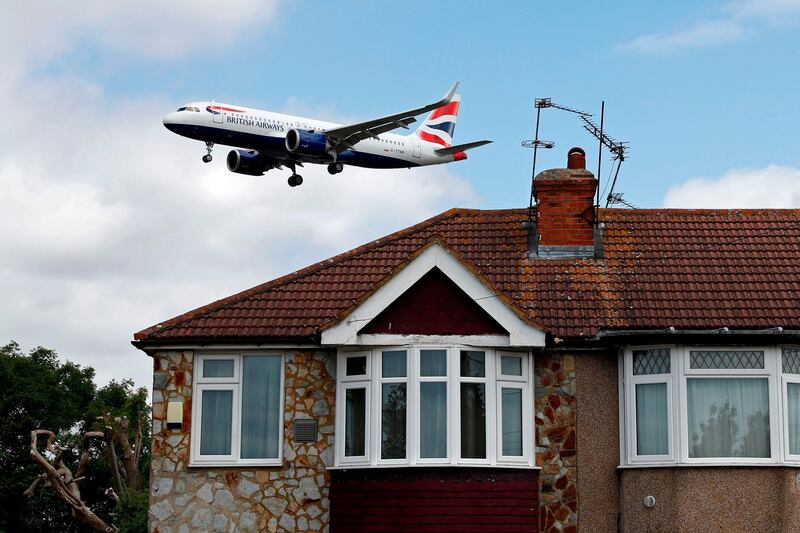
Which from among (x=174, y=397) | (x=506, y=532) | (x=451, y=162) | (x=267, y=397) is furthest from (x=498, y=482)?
(x=451, y=162)

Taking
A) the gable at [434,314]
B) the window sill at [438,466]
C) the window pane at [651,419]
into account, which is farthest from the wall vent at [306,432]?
the window pane at [651,419]

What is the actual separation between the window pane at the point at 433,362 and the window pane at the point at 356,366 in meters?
0.79

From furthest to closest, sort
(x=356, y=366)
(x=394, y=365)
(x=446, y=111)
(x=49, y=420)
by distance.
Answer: (x=446, y=111) < (x=49, y=420) < (x=356, y=366) < (x=394, y=365)

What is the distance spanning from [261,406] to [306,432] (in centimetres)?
74

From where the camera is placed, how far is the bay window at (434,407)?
17.1 m

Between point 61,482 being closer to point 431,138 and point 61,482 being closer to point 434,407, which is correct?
point 434,407

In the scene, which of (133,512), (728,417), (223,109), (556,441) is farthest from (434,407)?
(223,109)

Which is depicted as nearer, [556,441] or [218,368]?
[556,441]

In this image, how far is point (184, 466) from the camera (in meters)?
17.8

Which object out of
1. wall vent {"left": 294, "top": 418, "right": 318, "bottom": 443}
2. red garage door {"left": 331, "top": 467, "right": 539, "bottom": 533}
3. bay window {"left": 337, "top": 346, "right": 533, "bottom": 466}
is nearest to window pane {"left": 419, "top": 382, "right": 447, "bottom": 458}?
bay window {"left": 337, "top": 346, "right": 533, "bottom": 466}

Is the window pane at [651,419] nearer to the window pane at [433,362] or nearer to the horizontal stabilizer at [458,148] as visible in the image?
the window pane at [433,362]

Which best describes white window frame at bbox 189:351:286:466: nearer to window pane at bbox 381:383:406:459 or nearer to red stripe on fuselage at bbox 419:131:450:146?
window pane at bbox 381:383:406:459

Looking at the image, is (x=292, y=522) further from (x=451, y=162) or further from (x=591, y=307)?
(x=451, y=162)

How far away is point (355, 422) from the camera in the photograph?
17547 mm
